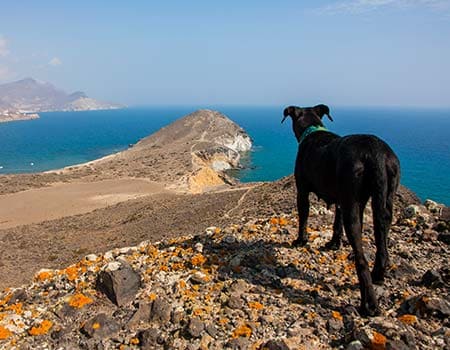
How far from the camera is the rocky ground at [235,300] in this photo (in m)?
4.94

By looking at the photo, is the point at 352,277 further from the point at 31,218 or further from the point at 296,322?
the point at 31,218

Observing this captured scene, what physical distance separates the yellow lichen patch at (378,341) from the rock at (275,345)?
3.30ft

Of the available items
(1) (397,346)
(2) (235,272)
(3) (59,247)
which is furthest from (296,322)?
(3) (59,247)

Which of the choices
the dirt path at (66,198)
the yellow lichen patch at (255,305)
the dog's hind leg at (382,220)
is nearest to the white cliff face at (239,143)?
the dirt path at (66,198)

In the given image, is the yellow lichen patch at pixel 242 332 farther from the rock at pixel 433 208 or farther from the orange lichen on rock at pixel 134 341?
the rock at pixel 433 208

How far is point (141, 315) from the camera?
552 cm

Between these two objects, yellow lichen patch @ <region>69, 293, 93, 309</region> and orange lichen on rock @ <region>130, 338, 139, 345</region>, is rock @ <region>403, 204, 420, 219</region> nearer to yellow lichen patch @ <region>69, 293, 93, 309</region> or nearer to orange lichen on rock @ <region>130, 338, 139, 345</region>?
orange lichen on rock @ <region>130, 338, 139, 345</region>

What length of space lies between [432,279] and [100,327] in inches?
204

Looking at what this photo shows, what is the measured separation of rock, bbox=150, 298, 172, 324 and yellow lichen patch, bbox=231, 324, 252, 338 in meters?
1.00

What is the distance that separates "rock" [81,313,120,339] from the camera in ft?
17.1

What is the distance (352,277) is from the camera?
6480mm

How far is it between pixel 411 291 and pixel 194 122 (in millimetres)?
108999

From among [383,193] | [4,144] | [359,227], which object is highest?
[383,193]

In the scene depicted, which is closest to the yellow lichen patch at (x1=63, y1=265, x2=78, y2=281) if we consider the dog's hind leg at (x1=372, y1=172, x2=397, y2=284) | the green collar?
the green collar
